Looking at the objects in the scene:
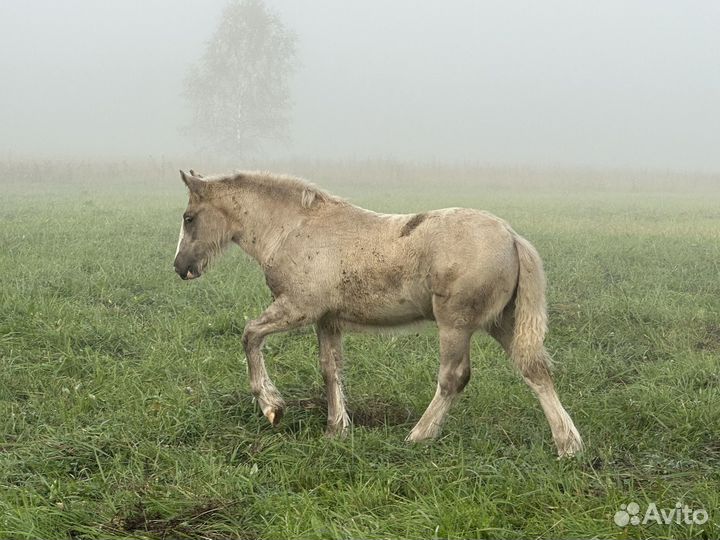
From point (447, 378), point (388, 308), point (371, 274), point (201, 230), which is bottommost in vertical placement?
point (447, 378)

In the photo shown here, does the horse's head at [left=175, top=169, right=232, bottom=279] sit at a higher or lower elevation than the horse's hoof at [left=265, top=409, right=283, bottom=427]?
higher

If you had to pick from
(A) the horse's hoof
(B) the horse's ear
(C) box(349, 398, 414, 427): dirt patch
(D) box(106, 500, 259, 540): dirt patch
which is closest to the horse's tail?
(C) box(349, 398, 414, 427): dirt patch

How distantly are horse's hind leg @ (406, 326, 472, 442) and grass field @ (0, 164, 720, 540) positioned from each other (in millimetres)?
145

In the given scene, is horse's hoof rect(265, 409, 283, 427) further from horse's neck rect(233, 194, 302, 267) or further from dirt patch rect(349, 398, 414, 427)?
horse's neck rect(233, 194, 302, 267)

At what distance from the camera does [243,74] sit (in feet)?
137

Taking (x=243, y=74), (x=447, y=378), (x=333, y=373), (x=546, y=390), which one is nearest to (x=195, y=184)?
(x=333, y=373)

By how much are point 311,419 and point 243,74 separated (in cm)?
3950

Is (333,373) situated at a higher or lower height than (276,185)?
lower

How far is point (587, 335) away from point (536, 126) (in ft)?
240

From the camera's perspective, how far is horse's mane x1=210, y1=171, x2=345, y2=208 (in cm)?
551

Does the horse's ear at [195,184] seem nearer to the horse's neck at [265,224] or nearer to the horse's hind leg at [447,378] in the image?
the horse's neck at [265,224]

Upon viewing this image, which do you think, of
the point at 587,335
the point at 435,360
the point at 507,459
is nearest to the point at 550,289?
the point at 587,335

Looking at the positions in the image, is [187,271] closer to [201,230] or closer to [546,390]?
[201,230]

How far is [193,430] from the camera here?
4.83 metres
